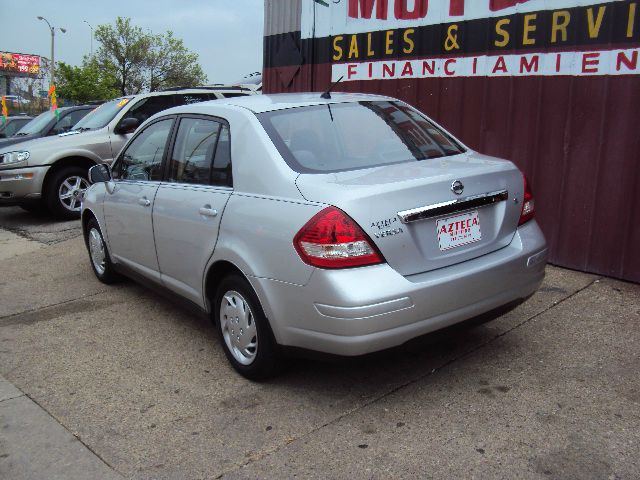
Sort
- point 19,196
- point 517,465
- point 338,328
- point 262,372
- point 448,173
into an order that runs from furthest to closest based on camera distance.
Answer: point 19,196 < point 262,372 < point 448,173 < point 338,328 < point 517,465

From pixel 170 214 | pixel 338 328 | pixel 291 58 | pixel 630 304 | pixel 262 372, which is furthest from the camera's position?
pixel 291 58

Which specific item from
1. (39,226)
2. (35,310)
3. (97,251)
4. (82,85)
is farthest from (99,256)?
(82,85)

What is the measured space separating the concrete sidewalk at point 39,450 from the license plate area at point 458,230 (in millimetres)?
1961

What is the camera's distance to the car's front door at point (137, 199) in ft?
15.2

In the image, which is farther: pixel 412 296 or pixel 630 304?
pixel 630 304

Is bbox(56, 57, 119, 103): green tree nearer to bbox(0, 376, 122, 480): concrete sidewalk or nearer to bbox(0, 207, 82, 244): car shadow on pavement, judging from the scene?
bbox(0, 207, 82, 244): car shadow on pavement

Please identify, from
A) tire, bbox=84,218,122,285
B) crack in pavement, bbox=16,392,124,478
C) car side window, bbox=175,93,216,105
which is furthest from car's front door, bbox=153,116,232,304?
car side window, bbox=175,93,216,105

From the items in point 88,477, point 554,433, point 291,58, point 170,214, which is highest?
point 291,58

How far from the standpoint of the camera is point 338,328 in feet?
10.1

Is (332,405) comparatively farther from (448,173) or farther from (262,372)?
(448,173)

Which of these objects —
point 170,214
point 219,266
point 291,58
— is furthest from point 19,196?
point 219,266

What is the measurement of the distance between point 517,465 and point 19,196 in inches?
328

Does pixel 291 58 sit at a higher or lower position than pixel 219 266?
higher

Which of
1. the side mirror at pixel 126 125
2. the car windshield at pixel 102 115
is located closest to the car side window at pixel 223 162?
the side mirror at pixel 126 125
